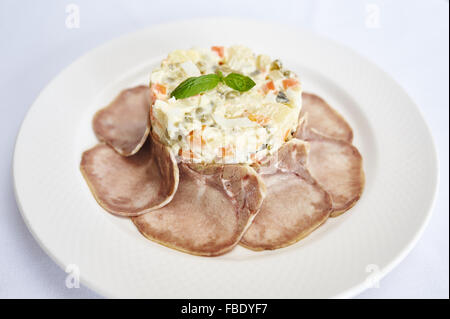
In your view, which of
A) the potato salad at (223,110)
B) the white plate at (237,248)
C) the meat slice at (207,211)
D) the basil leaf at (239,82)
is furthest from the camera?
the basil leaf at (239,82)

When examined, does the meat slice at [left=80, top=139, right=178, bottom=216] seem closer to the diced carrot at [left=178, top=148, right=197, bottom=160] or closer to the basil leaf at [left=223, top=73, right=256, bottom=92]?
the diced carrot at [left=178, top=148, right=197, bottom=160]

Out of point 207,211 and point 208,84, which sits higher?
point 208,84

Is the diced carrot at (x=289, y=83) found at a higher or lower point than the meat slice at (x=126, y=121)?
higher

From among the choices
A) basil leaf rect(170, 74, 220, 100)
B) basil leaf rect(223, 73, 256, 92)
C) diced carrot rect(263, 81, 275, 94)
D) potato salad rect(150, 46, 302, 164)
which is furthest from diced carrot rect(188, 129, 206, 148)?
diced carrot rect(263, 81, 275, 94)

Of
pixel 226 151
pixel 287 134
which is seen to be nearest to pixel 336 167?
pixel 287 134

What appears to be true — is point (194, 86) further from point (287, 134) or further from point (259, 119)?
point (287, 134)

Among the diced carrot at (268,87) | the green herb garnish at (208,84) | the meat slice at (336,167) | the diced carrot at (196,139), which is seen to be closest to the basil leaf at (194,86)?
the green herb garnish at (208,84)

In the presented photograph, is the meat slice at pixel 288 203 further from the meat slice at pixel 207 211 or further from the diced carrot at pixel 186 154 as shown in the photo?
the diced carrot at pixel 186 154
